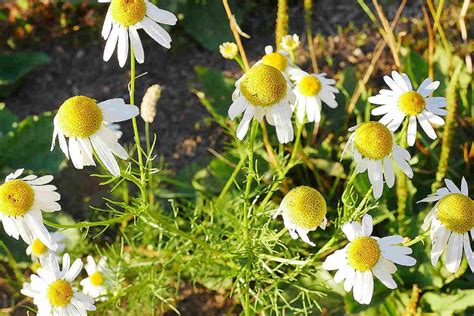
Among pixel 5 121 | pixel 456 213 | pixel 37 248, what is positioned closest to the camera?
pixel 456 213

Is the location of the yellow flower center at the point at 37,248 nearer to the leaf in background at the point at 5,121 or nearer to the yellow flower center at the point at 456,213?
the leaf in background at the point at 5,121

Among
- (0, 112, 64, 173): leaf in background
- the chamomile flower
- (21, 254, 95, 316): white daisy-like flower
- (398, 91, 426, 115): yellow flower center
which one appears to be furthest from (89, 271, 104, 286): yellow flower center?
(398, 91, 426, 115): yellow flower center

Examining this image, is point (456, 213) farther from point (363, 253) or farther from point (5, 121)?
point (5, 121)

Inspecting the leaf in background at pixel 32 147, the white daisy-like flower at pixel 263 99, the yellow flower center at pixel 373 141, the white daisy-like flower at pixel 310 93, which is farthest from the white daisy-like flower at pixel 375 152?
the leaf in background at pixel 32 147

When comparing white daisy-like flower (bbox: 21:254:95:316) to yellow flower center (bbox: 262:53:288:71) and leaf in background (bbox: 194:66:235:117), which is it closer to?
yellow flower center (bbox: 262:53:288:71)

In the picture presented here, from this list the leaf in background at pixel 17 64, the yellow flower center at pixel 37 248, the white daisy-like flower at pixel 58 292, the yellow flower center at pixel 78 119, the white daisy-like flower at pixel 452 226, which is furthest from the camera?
the leaf in background at pixel 17 64

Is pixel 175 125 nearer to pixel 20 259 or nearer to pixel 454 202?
pixel 20 259

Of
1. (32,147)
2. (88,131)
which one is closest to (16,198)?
(88,131)
